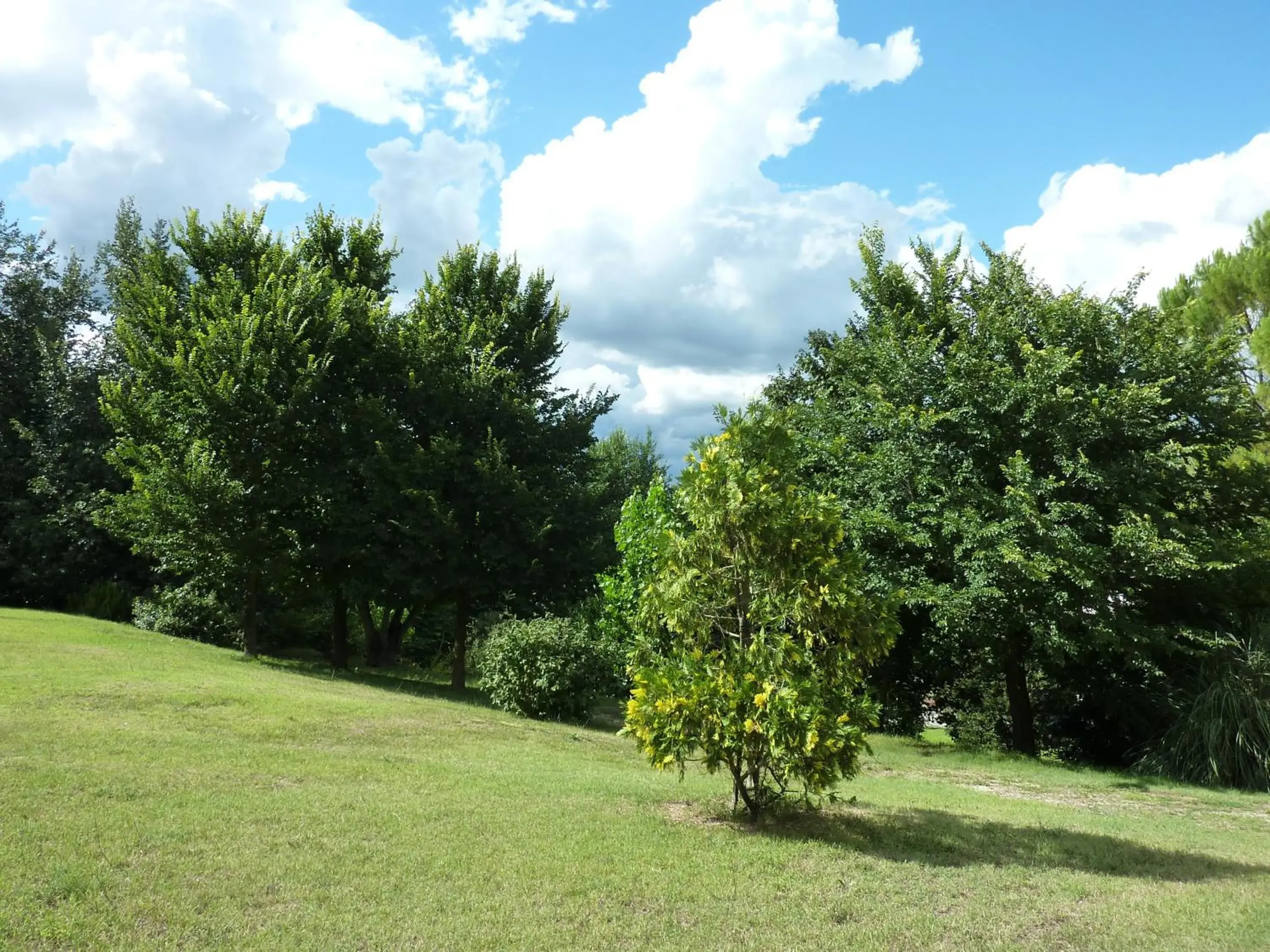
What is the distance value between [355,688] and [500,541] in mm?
4442

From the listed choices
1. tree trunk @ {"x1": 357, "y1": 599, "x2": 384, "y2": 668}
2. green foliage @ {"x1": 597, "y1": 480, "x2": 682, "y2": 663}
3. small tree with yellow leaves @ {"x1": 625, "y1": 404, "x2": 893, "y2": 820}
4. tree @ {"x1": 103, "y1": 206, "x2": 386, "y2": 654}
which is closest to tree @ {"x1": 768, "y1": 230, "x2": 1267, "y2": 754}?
green foliage @ {"x1": 597, "y1": 480, "x2": 682, "y2": 663}

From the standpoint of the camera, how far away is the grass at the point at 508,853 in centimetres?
513

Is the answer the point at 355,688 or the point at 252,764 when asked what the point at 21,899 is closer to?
the point at 252,764

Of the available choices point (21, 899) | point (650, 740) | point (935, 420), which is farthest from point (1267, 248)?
point (21, 899)

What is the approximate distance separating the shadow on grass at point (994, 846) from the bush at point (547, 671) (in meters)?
8.45

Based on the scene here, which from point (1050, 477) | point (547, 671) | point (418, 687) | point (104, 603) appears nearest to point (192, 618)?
point (104, 603)

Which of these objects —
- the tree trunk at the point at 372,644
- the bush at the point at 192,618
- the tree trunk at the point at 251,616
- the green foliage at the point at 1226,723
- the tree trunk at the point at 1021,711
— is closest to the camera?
the green foliage at the point at 1226,723

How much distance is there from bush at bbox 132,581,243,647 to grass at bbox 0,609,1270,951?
11.9m

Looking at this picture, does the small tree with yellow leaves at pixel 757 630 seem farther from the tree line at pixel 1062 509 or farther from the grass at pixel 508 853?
the tree line at pixel 1062 509

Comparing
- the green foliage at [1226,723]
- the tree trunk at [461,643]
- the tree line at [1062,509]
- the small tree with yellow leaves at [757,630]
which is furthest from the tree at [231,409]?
the green foliage at [1226,723]

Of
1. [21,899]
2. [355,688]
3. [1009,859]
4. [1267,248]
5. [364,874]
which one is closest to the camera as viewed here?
[21,899]

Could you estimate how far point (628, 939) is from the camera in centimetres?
508

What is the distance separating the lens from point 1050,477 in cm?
1510

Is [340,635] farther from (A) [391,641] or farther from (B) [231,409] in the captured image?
(B) [231,409]
